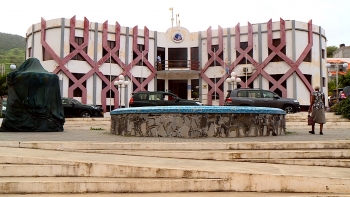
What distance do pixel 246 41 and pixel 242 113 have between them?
22.5 m

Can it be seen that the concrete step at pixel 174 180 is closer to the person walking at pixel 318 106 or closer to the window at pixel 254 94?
the person walking at pixel 318 106

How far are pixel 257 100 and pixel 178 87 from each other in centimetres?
1573

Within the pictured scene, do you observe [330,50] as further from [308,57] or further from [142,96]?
[142,96]

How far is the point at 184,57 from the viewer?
32625 mm

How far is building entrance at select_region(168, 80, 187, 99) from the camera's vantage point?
3308 centimetres

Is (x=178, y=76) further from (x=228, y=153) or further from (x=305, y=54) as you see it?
(x=228, y=153)

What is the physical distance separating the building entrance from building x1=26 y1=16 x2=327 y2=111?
0.75 m

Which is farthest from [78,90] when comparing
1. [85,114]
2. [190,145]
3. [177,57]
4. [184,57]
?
[190,145]

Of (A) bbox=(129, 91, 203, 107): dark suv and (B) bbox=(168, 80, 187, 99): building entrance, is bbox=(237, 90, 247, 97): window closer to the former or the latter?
(A) bbox=(129, 91, 203, 107): dark suv

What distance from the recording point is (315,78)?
29766 millimetres

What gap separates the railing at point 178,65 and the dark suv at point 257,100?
1365 cm

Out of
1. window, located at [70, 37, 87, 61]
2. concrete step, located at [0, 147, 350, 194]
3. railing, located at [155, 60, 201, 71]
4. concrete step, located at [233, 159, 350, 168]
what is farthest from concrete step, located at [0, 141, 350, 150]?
railing, located at [155, 60, 201, 71]

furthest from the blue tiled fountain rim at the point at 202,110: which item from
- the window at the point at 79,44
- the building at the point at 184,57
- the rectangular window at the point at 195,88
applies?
→ the rectangular window at the point at 195,88

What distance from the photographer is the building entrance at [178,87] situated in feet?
109
